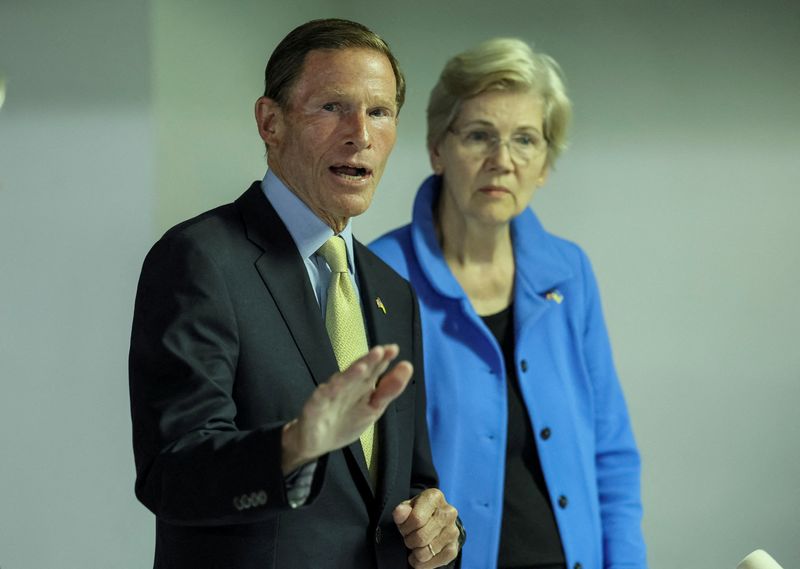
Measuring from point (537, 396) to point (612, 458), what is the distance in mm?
305

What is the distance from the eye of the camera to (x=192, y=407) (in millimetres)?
1564

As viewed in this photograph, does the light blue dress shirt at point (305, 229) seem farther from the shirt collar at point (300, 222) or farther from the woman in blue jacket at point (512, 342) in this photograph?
the woman in blue jacket at point (512, 342)

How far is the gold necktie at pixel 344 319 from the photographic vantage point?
72.0 inches

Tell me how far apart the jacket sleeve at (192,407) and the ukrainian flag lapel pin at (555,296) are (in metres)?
1.29

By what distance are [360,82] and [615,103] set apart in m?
2.61

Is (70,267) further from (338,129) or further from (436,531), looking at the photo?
(436,531)

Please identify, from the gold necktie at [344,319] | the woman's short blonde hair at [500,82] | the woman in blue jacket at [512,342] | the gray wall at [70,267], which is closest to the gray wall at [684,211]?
the gray wall at [70,267]

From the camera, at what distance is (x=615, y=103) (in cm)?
431

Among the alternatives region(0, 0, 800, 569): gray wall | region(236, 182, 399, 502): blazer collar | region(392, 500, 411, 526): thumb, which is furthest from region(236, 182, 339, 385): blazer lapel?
region(0, 0, 800, 569): gray wall

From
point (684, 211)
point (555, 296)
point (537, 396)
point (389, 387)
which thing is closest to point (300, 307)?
point (389, 387)

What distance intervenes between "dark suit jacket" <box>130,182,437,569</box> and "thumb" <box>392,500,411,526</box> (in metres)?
0.02

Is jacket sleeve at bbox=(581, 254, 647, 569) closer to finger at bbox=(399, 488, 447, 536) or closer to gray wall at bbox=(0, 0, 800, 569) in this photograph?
finger at bbox=(399, 488, 447, 536)

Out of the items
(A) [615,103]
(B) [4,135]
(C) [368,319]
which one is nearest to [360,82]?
(C) [368,319]

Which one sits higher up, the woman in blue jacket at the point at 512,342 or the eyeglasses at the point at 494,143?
the eyeglasses at the point at 494,143
